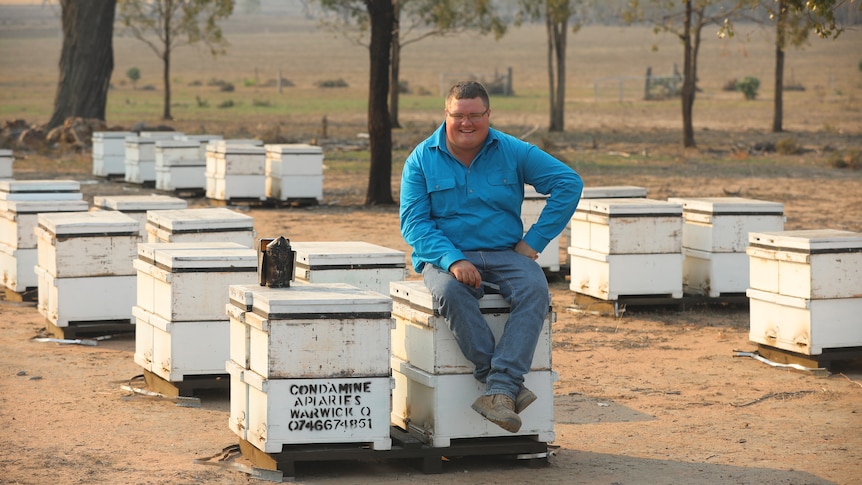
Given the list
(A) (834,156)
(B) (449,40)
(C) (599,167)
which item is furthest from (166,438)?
(B) (449,40)

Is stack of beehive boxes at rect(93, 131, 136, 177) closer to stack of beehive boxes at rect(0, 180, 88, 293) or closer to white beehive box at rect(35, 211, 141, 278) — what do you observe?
stack of beehive boxes at rect(0, 180, 88, 293)

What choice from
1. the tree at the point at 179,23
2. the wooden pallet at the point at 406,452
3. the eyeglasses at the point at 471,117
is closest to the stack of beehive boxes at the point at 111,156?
the tree at the point at 179,23

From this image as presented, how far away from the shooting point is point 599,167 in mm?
30234

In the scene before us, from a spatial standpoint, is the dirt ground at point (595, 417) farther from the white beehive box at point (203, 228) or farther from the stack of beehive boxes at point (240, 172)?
the stack of beehive boxes at point (240, 172)

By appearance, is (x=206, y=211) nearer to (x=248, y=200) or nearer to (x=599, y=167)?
(x=248, y=200)

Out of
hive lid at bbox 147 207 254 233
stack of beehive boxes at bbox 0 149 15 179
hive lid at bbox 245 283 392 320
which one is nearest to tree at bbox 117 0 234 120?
stack of beehive boxes at bbox 0 149 15 179

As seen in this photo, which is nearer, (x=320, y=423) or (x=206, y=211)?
(x=320, y=423)

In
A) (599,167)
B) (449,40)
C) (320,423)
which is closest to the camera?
(320,423)

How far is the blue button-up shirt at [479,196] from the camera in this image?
7.72 m

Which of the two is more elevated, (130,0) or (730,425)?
(130,0)

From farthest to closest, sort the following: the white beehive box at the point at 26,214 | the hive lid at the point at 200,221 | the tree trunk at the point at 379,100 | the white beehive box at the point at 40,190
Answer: the tree trunk at the point at 379,100 → the white beehive box at the point at 40,190 → the white beehive box at the point at 26,214 → the hive lid at the point at 200,221

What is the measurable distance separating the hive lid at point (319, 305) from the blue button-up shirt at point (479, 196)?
51 centimetres

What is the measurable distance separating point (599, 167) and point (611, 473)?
75.4 ft

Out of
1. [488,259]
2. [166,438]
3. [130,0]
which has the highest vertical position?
[130,0]
